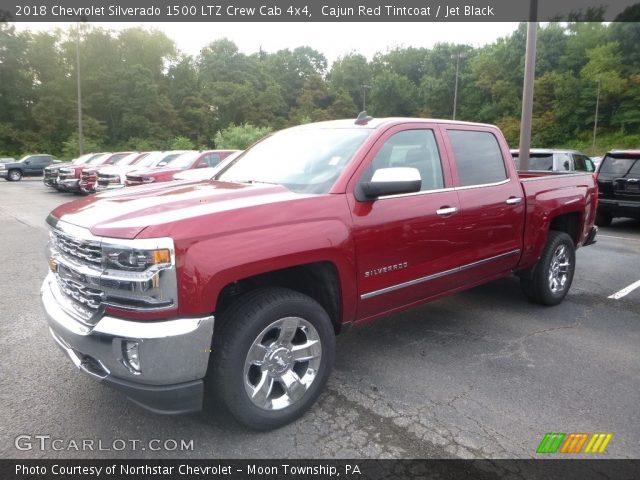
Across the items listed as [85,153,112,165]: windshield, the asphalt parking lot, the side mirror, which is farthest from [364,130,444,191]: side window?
[85,153,112,165]: windshield

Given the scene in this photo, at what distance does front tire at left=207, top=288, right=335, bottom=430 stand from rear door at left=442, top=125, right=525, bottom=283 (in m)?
1.65

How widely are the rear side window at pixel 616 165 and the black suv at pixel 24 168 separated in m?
30.9

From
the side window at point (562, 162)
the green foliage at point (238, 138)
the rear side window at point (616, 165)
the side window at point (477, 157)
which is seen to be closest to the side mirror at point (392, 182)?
the side window at point (477, 157)

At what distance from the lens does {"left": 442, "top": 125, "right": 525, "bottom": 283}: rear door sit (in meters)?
4.18

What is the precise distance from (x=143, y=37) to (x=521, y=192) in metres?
72.0

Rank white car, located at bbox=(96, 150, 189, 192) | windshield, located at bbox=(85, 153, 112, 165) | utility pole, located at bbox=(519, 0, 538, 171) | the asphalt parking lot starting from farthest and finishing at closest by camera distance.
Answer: windshield, located at bbox=(85, 153, 112, 165) < white car, located at bbox=(96, 150, 189, 192) < utility pole, located at bbox=(519, 0, 538, 171) < the asphalt parking lot

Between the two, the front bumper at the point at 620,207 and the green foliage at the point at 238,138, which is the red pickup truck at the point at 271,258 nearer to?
the front bumper at the point at 620,207

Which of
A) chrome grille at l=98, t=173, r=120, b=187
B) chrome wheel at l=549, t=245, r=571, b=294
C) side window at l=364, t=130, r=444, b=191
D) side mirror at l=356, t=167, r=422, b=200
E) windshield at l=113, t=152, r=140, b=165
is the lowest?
chrome wheel at l=549, t=245, r=571, b=294

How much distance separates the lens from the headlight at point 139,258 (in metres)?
2.47

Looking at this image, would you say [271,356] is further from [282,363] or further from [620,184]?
[620,184]

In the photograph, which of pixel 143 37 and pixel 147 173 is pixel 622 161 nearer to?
pixel 147 173

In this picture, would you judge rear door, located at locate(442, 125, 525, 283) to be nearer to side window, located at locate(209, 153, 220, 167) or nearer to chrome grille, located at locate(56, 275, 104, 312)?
chrome grille, located at locate(56, 275, 104, 312)

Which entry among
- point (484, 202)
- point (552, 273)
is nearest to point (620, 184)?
point (552, 273)

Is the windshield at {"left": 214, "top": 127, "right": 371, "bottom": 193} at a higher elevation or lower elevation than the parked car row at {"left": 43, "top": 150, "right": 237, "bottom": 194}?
higher
